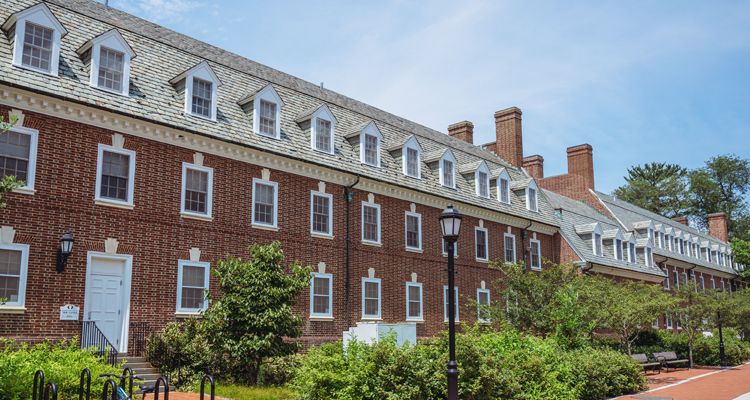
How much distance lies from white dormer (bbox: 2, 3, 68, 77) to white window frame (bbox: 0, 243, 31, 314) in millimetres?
4565

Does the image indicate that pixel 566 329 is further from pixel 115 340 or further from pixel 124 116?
pixel 124 116

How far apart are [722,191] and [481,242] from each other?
62922mm

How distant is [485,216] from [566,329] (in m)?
10.9

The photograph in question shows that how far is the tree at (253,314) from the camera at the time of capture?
1538cm

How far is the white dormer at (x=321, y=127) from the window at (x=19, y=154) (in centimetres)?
933

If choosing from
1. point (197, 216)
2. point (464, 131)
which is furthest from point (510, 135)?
point (197, 216)

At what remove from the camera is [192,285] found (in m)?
17.8

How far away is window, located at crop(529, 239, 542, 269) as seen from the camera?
105ft

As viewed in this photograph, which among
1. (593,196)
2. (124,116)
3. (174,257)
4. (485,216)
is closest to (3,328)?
(174,257)

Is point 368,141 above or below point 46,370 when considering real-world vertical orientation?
above

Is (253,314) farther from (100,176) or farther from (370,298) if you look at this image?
(370,298)

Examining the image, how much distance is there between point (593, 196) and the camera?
46375 millimetres

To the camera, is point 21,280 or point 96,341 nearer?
point 21,280

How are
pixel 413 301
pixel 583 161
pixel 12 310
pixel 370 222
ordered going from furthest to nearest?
1. pixel 583 161
2. pixel 413 301
3. pixel 370 222
4. pixel 12 310
